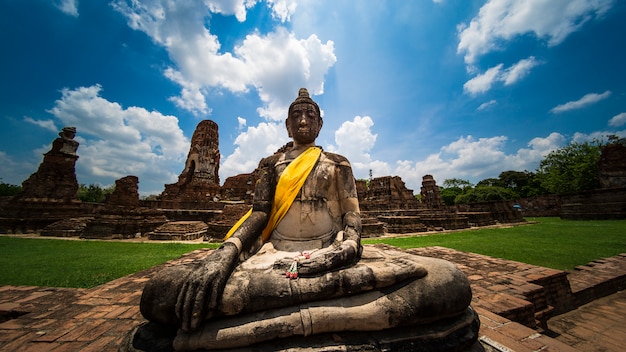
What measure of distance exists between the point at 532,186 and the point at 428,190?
26.8 meters

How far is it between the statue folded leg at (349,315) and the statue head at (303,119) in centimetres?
200

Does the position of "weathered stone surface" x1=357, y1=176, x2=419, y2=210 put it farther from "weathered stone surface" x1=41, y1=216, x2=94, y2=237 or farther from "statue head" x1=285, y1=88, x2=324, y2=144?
"statue head" x1=285, y1=88, x2=324, y2=144

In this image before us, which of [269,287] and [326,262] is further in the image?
[326,262]

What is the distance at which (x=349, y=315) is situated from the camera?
159 centimetres

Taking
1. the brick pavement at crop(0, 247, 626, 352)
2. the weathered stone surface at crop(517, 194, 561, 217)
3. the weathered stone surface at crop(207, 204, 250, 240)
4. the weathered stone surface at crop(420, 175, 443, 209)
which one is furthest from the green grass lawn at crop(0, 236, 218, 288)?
the weathered stone surface at crop(517, 194, 561, 217)

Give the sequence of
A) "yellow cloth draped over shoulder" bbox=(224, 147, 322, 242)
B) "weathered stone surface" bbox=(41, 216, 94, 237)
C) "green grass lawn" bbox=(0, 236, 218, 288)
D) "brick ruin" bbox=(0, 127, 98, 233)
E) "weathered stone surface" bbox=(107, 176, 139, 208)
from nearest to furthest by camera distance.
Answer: "yellow cloth draped over shoulder" bbox=(224, 147, 322, 242) < "green grass lawn" bbox=(0, 236, 218, 288) < "weathered stone surface" bbox=(41, 216, 94, 237) < "brick ruin" bbox=(0, 127, 98, 233) < "weathered stone surface" bbox=(107, 176, 139, 208)

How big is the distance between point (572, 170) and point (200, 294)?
39.3 m

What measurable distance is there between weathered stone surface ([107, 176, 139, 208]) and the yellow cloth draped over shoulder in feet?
48.9

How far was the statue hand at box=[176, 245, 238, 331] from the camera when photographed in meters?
1.49

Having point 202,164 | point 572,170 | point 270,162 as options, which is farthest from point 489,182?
point 270,162

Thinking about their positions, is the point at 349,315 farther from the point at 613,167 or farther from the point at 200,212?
the point at 613,167

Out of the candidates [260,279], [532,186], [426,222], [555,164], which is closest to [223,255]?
[260,279]

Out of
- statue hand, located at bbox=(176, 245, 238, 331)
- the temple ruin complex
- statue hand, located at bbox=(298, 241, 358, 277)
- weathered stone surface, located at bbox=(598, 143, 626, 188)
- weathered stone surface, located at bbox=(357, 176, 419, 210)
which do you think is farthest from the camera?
weathered stone surface, located at bbox=(357, 176, 419, 210)

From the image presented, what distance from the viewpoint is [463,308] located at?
1752 millimetres
